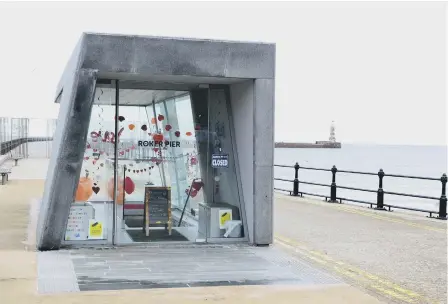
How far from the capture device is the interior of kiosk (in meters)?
9.79

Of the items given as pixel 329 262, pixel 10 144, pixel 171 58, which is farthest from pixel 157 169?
pixel 10 144

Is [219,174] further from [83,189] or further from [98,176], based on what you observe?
[83,189]

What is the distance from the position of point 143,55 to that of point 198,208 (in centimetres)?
279

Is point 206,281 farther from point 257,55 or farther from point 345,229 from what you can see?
point 345,229

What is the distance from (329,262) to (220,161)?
2.53 metres

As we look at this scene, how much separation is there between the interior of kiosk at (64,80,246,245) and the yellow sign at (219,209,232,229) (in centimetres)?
2

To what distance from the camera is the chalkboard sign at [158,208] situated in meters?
10.4

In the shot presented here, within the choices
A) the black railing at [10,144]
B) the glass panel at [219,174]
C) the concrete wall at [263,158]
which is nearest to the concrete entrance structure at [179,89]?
the concrete wall at [263,158]

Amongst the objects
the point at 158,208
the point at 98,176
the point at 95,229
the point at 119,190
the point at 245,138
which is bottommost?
the point at 95,229

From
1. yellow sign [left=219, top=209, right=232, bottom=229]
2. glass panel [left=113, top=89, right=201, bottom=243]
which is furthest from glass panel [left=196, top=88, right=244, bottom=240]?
glass panel [left=113, top=89, right=201, bottom=243]

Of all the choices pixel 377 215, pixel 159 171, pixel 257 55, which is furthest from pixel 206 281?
pixel 377 215

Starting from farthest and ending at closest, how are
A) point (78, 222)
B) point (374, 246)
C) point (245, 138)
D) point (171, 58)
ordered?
point (374, 246), point (245, 138), point (78, 222), point (171, 58)

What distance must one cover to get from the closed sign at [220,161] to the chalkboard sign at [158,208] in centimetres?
87

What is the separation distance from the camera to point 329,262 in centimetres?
917
